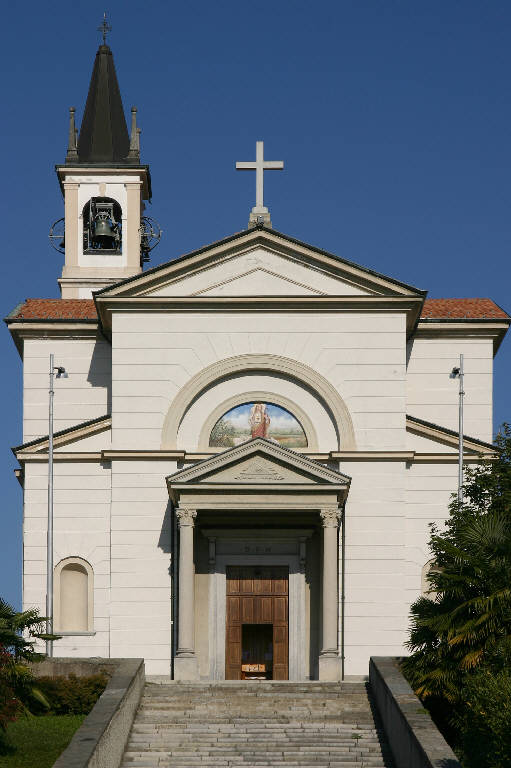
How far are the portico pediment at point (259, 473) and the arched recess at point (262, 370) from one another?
1946 mm

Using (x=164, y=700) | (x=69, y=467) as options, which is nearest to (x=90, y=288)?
(x=69, y=467)

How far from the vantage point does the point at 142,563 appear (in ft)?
111

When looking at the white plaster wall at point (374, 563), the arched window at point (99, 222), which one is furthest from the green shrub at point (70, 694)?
the arched window at point (99, 222)

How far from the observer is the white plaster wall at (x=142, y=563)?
3356cm

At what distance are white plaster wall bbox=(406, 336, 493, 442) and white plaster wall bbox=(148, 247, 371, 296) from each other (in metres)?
4.08

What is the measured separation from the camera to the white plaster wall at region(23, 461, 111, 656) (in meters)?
34.6

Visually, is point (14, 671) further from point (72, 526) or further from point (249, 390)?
point (249, 390)

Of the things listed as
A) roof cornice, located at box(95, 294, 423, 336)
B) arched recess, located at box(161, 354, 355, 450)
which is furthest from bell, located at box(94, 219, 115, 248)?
arched recess, located at box(161, 354, 355, 450)

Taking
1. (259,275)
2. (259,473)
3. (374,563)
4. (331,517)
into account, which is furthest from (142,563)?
(259,275)

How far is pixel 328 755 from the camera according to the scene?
25.5 metres

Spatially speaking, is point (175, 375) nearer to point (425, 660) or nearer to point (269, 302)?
point (269, 302)

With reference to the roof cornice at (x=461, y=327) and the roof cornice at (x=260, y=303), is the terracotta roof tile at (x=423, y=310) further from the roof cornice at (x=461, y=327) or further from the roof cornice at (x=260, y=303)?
the roof cornice at (x=260, y=303)

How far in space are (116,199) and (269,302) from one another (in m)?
20.7

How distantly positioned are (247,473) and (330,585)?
10.1ft
